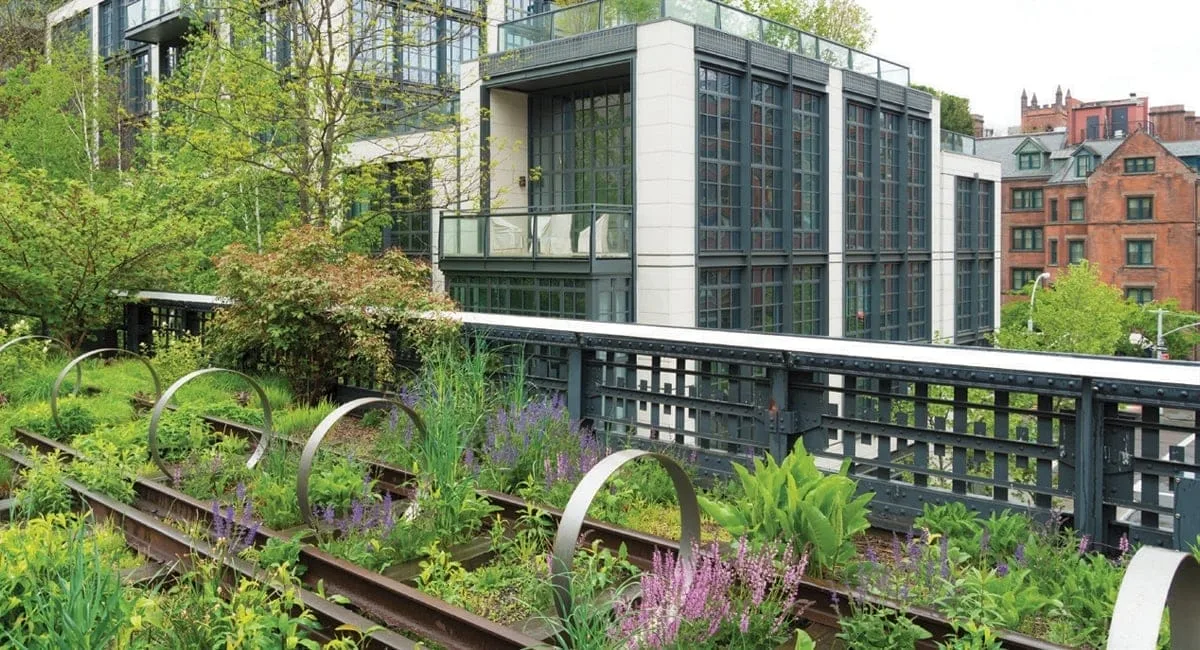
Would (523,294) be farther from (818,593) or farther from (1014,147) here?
(1014,147)

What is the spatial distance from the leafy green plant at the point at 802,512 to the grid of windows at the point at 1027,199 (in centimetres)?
8197

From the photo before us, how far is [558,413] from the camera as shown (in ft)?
29.8

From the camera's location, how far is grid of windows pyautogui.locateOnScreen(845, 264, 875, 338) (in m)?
33.3

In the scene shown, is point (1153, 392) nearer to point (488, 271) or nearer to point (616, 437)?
point (616, 437)

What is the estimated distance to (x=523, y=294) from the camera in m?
25.5

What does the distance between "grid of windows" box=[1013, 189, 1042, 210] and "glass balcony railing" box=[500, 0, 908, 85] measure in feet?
186

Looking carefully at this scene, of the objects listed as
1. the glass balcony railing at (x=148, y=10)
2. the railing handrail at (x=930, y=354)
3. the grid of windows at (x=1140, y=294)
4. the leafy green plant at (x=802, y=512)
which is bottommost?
the leafy green plant at (x=802, y=512)

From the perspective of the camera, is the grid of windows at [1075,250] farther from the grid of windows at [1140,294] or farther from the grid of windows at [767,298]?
the grid of windows at [767,298]

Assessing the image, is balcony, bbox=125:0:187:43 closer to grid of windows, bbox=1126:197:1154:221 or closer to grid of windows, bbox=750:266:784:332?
grid of windows, bbox=750:266:784:332

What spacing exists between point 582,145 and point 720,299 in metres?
5.84

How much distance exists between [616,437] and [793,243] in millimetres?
21078

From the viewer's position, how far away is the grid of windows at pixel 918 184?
38031 millimetres

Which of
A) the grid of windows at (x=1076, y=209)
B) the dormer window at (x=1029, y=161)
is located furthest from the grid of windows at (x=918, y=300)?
the dormer window at (x=1029, y=161)

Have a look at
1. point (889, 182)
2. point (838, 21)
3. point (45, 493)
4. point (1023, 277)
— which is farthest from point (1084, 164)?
point (45, 493)
